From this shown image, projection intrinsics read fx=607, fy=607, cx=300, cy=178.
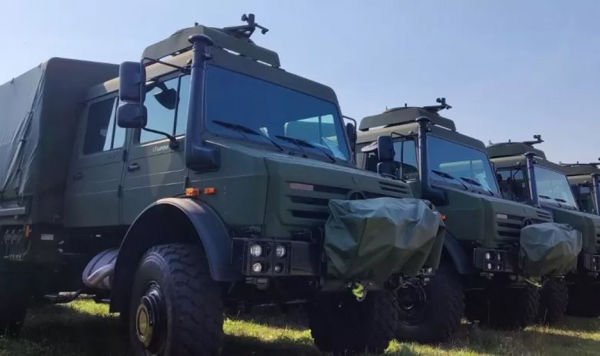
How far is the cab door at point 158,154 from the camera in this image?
4914 millimetres

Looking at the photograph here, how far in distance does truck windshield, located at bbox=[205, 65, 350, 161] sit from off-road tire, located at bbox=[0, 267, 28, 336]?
3.41m

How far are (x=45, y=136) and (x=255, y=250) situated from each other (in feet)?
10.9

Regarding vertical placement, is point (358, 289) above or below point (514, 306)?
above

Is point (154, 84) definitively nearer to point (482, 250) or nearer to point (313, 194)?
point (313, 194)

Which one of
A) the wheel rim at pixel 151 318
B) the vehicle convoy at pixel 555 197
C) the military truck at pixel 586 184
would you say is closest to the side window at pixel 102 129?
the wheel rim at pixel 151 318

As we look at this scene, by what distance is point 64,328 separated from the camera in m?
7.32

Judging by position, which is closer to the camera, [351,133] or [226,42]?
[226,42]

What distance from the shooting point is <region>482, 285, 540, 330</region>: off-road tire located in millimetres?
8008

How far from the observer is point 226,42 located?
17.6ft

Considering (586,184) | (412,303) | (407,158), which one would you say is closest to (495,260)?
(412,303)

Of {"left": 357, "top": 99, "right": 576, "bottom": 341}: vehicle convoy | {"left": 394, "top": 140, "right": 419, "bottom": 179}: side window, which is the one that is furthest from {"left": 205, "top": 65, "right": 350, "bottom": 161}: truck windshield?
{"left": 394, "top": 140, "right": 419, "bottom": 179}: side window

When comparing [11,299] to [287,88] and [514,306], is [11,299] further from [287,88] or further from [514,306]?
[514,306]

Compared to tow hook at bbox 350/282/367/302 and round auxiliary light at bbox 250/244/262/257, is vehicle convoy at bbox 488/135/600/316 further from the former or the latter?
round auxiliary light at bbox 250/244/262/257

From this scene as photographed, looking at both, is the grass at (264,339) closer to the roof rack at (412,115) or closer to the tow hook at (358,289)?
the tow hook at (358,289)
